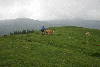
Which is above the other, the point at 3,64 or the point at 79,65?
the point at 3,64

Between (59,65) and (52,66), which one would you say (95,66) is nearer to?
(59,65)

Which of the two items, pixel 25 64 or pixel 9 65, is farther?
pixel 25 64

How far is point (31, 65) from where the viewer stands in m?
10.0

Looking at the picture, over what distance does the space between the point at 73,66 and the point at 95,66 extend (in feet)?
11.2

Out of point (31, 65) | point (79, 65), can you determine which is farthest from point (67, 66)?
point (31, 65)

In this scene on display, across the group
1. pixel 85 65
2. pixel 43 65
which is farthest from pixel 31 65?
pixel 85 65

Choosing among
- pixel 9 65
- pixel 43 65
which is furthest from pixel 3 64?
pixel 43 65

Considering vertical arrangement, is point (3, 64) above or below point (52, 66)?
above

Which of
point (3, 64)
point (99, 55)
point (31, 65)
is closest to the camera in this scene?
point (3, 64)

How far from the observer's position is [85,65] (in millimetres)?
10633

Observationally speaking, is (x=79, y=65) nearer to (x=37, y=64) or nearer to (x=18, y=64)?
(x=37, y=64)

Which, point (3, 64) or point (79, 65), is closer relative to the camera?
point (3, 64)

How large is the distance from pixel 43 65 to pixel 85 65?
6.76 metres

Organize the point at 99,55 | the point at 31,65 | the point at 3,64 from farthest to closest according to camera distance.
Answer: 1. the point at 99,55
2. the point at 31,65
3. the point at 3,64
